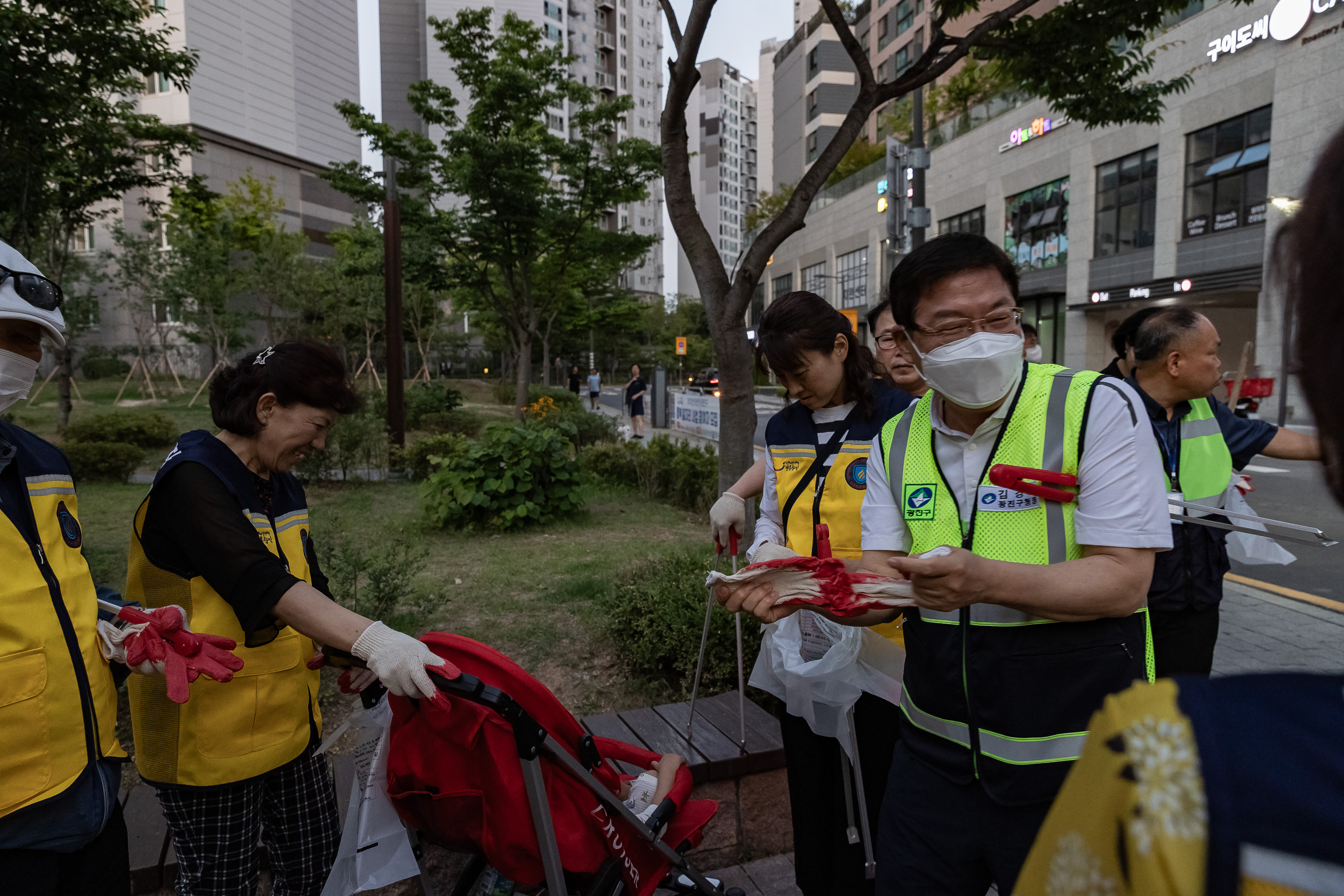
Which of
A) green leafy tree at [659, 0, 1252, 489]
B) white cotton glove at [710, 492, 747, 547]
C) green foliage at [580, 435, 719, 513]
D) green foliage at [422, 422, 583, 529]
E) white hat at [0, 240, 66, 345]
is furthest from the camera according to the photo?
green foliage at [580, 435, 719, 513]

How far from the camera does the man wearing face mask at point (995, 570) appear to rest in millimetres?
1491

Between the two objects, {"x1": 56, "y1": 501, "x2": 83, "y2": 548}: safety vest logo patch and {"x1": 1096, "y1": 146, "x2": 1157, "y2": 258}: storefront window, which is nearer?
{"x1": 56, "y1": 501, "x2": 83, "y2": 548}: safety vest logo patch

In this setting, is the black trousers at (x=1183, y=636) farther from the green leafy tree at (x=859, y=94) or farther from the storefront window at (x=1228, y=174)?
the storefront window at (x=1228, y=174)

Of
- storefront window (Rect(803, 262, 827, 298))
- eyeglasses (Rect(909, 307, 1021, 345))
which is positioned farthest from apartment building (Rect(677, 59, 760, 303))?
eyeglasses (Rect(909, 307, 1021, 345))

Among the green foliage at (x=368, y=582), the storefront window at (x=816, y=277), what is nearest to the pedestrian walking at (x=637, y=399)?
the green foliage at (x=368, y=582)

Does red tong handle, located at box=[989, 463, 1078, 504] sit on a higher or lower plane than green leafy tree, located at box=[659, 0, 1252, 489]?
lower

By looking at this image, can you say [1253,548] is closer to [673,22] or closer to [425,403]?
[673,22]

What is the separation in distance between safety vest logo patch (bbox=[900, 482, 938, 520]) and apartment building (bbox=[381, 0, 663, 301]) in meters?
69.8

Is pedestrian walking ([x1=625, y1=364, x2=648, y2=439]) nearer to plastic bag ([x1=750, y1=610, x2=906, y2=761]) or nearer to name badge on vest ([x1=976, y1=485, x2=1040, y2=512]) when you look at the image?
plastic bag ([x1=750, y1=610, x2=906, y2=761])

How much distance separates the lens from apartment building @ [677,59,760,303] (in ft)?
371

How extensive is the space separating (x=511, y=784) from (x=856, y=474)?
124 centimetres

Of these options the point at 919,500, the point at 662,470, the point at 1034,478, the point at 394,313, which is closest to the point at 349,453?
the point at 394,313

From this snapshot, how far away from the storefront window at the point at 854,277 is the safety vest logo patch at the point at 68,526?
146 feet

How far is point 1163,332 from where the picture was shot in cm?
305
